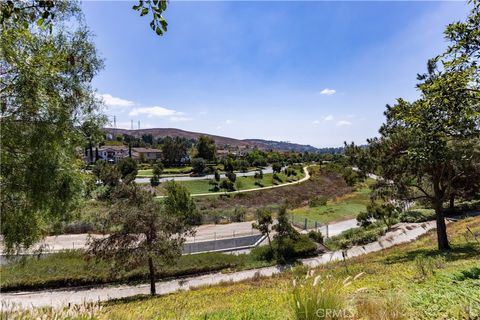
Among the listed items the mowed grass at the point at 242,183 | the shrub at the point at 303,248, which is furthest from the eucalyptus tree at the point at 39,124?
the mowed grass at the point at 242,183

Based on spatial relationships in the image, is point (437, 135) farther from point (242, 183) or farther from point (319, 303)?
point (242, 183)

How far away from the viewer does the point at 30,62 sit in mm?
7633

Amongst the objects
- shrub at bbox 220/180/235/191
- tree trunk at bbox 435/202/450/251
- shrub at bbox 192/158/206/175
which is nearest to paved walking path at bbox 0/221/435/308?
tree trunk at bbox 435/202/450/251

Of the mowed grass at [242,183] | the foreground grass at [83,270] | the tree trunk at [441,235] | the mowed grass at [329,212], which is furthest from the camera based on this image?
the mowed grass at [242,183]

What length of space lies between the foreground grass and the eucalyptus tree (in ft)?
40.5

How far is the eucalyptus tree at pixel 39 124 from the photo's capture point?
727 centimetres

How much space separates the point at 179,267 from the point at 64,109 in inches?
708

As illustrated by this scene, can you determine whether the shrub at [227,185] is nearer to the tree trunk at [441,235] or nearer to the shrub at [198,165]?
the shrub at [198,165]

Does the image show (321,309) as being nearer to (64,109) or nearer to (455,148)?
(64,109)

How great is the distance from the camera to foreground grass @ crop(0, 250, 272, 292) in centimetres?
2100

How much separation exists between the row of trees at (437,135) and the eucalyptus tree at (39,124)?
31.4 ft

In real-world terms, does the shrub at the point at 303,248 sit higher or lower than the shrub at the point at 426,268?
lower

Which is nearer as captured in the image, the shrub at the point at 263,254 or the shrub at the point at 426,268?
the shrub at the point at 426,268

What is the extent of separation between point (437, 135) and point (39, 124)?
1145 cm
